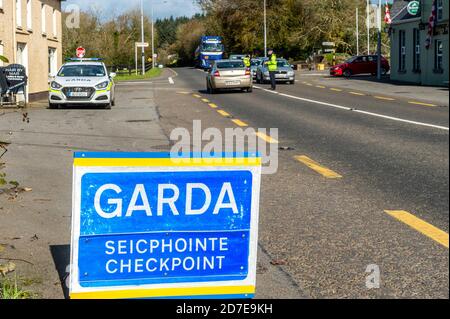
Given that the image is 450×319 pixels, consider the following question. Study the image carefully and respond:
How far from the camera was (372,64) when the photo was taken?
55.2 metres

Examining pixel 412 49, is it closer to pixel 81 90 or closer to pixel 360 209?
pixel 81 90

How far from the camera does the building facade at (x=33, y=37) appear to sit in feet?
88.9

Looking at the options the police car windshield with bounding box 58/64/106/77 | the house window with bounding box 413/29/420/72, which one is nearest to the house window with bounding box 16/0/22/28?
the police car windshield with bounding box 58/64/106/77

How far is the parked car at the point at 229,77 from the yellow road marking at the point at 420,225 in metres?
25.5

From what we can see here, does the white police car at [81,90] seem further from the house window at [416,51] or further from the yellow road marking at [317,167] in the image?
the house window at [416,51]

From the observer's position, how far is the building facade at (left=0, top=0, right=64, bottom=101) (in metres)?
27.1

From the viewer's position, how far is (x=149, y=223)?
10.6 ft

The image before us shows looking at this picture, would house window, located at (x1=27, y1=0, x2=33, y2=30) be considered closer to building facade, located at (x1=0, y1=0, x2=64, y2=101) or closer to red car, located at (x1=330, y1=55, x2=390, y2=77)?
building facade, located at (x1=0, y1=0, x2=64, y2=101)

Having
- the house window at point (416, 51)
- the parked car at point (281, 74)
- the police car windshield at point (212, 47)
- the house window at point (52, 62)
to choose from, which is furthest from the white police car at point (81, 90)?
the police car windshield at point (212, 47)

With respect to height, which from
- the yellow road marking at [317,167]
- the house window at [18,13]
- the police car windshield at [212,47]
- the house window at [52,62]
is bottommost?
the yellow road marking at [317,167]

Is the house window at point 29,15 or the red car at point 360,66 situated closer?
the house window at point 29,15

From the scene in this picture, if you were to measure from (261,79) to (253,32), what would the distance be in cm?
4915

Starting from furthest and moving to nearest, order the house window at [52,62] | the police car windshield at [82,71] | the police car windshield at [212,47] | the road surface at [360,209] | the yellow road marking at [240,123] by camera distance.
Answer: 1. the police car windshield at [212,47]
2. the house window at [52,62]
3. the police car windshield at [82,71]
4. the yellow road marking at [240,123]
5. the road surface at [360,209]

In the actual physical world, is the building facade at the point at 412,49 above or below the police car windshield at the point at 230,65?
above
